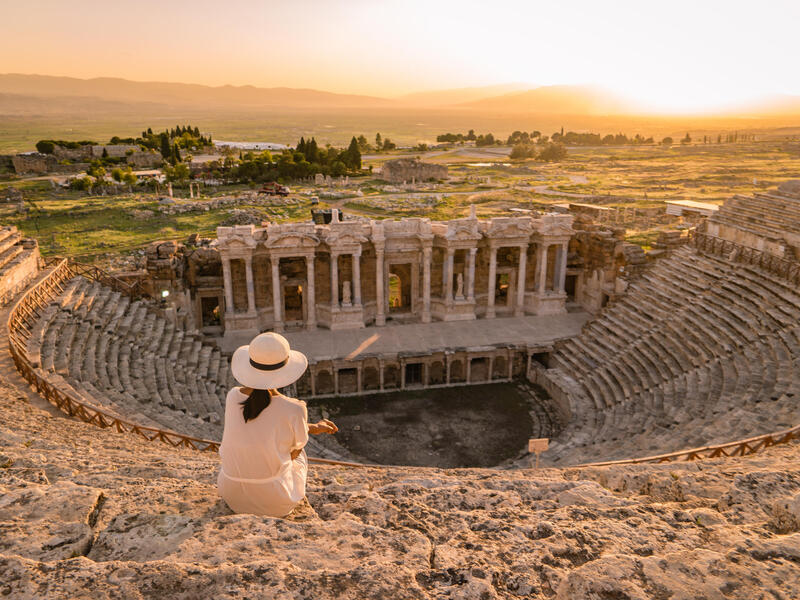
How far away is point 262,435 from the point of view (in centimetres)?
583

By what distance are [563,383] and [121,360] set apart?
1616 cm

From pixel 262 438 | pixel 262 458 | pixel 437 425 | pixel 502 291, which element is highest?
pixel 262 438

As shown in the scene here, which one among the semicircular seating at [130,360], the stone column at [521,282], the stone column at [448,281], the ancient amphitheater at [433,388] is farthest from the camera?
the stone column at [521,282]

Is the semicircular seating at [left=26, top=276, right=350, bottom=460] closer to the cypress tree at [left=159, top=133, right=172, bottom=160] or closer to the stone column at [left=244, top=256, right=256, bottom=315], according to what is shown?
the stone column at [left=244, top=256, right=256, bottom=315]

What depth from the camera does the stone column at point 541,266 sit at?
29688 millimetres

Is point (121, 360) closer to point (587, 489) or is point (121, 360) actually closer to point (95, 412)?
point (95, 412)

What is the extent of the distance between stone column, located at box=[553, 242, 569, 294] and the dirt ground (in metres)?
6.83

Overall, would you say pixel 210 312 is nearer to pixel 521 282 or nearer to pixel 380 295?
pixel 380 295

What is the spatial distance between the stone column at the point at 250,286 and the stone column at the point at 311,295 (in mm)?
2439

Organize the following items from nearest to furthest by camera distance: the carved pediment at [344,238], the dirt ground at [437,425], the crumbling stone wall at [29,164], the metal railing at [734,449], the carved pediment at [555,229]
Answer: the metal railing at [734,449] → the dirt ground at [437,425] → the carved pediment at [344,238] → the carved pediment at [555,229] → the crumbling stone wall at [29,164]

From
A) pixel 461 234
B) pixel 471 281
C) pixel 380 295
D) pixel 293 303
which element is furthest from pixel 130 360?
pixel 471 281

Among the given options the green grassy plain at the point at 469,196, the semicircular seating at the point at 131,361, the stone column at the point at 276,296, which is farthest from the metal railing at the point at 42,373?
the green grassy plain at the point at 469,196

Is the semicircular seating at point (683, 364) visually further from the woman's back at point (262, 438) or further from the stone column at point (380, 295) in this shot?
the woman's back at point (262, 438)

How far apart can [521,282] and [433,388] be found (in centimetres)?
766
